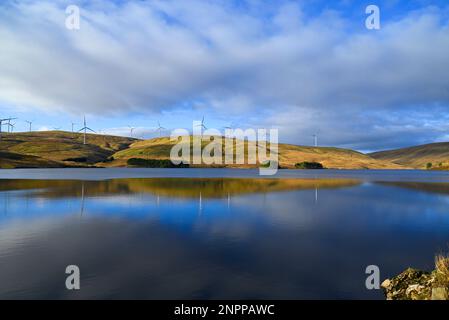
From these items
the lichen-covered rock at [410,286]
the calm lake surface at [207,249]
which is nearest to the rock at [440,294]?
the lichen-covered rock at [410,286]

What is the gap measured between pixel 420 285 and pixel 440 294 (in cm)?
229

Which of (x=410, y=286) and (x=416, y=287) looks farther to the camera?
(x=410, y=286)

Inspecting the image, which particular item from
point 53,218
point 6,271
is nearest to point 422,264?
point 6,271

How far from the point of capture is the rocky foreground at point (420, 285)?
14.3m

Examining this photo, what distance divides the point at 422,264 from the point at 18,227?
36.2 metres

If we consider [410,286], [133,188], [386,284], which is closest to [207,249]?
[386,284]

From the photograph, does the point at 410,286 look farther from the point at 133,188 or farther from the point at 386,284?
the point at 133,188

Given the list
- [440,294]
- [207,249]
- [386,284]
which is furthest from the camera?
[207,249]

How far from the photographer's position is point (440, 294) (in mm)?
13953

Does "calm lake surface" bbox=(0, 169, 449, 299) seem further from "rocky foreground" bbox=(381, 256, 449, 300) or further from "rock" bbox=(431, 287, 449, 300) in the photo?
"rock" bbox=(431, 287, 449, 300)
